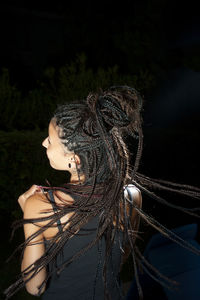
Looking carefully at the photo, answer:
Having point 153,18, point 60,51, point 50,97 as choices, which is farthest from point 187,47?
point 50,97

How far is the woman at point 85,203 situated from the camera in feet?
4.39

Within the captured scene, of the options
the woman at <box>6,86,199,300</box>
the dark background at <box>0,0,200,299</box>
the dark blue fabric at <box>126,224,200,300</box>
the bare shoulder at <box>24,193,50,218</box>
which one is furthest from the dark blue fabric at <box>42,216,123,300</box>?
the dark background at <box>0,0,200,299</box>

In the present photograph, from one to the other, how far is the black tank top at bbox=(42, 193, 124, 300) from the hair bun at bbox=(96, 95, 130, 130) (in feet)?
1.49

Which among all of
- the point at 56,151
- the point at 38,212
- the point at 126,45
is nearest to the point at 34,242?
the point at 38,212

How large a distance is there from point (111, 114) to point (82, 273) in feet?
2.74

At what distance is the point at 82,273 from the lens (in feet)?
4.95

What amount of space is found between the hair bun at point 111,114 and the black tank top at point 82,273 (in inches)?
17.8

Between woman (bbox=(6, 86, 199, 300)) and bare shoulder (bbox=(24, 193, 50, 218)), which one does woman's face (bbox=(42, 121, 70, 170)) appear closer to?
woman (bbox=(6, 86, 199, 300))

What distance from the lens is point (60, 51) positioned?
12.9 metres

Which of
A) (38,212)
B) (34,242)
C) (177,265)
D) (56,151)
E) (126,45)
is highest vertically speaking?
(126,45)

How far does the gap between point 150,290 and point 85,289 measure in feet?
3.79

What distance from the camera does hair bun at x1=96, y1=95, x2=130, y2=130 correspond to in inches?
53.1

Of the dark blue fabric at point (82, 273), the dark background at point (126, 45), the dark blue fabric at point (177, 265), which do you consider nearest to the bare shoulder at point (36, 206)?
the dark blue fabric at point (82, 273)

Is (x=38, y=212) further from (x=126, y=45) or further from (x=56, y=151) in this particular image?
(x=126, y=45)
